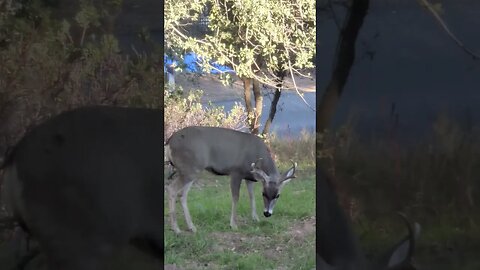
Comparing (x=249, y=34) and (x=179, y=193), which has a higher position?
(x=249, y=34)

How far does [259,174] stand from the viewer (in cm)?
486

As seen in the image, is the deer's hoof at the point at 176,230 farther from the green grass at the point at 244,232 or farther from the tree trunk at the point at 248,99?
the tree trunk at the point at 248,99

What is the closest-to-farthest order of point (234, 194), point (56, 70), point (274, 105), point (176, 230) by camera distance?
1. point (56, 70)
2. point (176, 230)
3. point (234, 194)
4. point (274, 105)

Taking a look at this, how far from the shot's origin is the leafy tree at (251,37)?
16.9 feet

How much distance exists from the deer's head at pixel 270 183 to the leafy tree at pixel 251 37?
0.50 m

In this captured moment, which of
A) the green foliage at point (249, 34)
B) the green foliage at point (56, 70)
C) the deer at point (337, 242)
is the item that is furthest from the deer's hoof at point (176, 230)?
the deer at point (337, 242)

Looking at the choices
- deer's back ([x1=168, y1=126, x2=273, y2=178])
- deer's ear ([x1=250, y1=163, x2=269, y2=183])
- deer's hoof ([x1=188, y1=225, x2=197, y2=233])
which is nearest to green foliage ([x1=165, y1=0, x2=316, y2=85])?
deer's back ([x1=168, y1=126, x2=273, y2=178])

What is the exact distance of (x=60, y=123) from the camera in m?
3.30

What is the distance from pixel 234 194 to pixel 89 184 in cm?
173

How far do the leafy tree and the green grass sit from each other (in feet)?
2.39

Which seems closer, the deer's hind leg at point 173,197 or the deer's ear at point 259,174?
the deer's hind leg at point 173,197

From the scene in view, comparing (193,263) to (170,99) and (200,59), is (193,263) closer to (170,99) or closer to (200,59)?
(170,99)

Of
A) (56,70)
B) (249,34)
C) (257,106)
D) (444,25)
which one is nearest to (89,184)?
(56,70)

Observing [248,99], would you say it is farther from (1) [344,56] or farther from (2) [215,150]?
(1) [344,56]
